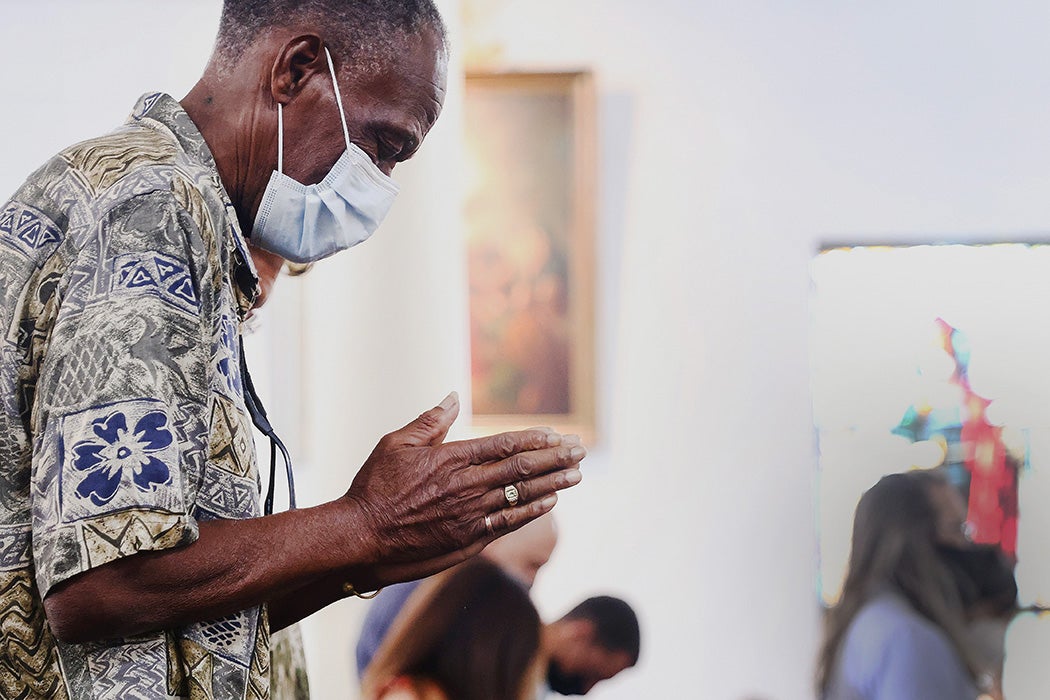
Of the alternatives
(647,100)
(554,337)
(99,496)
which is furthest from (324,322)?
(99,496)

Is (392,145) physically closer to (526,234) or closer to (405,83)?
(405,83)

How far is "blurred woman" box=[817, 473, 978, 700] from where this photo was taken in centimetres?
259

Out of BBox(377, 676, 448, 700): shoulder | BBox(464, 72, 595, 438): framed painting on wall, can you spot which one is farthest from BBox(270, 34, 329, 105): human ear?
BBox(464, 72, 595, 438): framed painting on wall

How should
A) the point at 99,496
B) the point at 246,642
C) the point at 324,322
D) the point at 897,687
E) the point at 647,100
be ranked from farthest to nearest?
the point at 647,100
the point at 897,687
the point at 324,322
the point at 246,642
the point at 99,496

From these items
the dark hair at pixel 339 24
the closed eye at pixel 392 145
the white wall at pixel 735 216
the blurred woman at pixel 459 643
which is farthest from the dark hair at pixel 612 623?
the dark hair at pixel 339 24

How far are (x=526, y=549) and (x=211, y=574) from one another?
1.62 meters

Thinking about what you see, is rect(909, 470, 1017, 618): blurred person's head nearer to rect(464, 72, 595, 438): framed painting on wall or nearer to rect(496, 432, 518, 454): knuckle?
rect(464, 72, 595, 438): framed painting on wall

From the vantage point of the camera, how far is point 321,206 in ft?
3.53

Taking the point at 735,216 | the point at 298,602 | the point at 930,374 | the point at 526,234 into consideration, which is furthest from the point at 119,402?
the point at 930,374

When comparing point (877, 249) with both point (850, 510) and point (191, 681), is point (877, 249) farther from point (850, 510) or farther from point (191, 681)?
point (191, 681)

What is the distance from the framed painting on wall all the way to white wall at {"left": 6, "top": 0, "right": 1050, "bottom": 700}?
0.10 m

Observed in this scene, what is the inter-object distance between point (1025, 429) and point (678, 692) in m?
1.07

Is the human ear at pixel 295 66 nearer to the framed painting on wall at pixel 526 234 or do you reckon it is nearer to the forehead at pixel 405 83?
the forehead at pixel 405 83

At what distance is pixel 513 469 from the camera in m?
0.94
